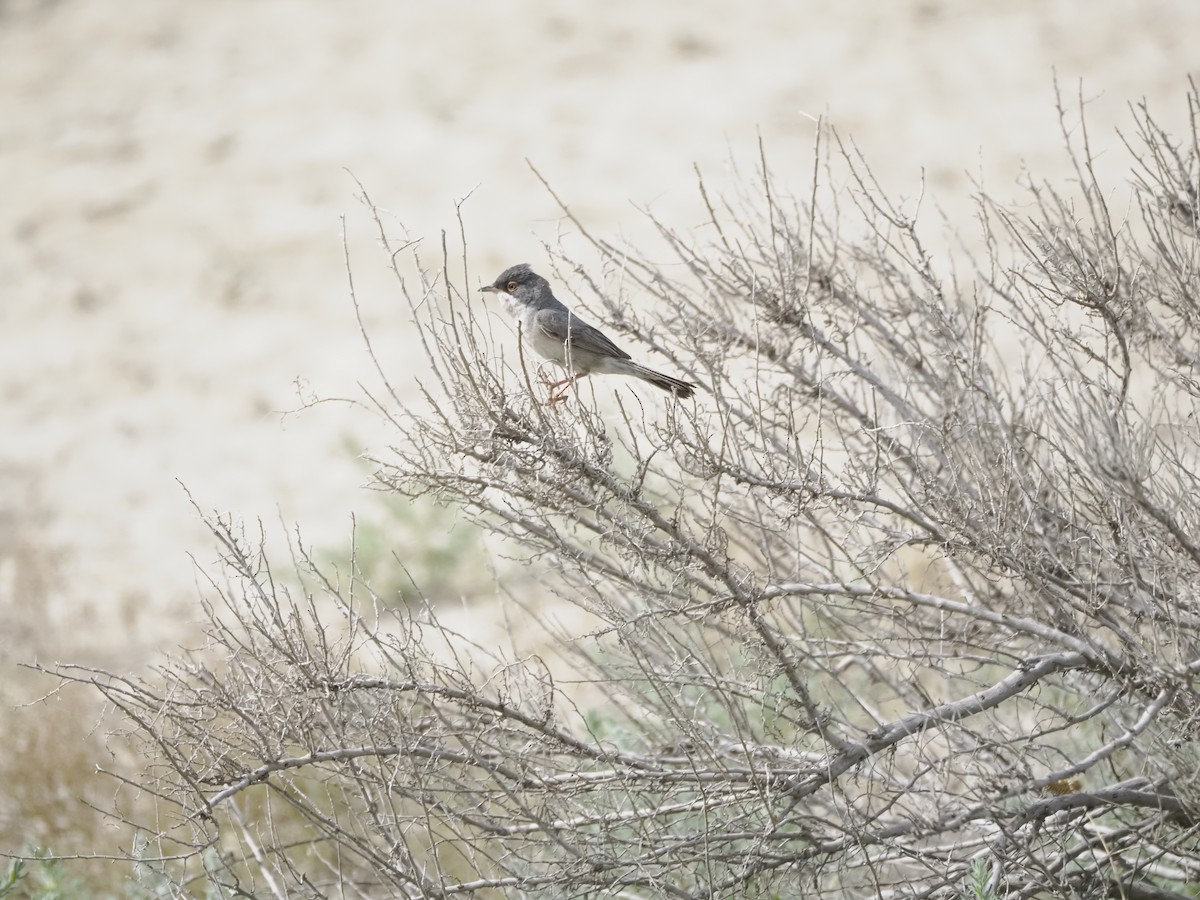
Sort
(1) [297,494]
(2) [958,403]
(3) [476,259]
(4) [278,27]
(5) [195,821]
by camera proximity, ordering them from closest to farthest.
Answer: (5) [195,821]
(2) [958,403]
(1) [297,494]
(3) [476,259]
(4) [278,27]

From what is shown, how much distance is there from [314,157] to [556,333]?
525 inches

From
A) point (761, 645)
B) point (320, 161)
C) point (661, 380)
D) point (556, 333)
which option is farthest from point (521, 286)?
point (320, 161)

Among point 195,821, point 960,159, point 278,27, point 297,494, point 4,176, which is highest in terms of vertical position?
point 278,27

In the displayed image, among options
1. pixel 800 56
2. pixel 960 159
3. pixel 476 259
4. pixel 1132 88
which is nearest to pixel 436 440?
pixel 476 259

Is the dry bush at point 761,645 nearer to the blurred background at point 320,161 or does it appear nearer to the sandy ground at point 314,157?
the blurred background at point 320,161

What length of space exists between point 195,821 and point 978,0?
17981 millimetres

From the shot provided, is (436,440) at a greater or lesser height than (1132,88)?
lesser

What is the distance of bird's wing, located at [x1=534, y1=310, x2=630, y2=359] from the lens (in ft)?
17.5

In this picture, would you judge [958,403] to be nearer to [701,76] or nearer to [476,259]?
[476,259]

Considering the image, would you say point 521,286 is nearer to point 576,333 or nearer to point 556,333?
point 556,333

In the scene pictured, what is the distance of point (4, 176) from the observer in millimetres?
17984

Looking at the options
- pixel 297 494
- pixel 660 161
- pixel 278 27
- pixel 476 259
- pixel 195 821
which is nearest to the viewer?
pixel 195 821

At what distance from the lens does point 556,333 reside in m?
5.52

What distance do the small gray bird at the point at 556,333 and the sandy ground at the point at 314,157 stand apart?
661 centimetres
